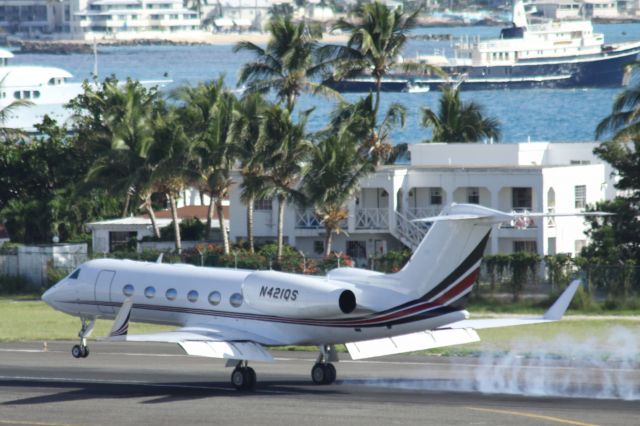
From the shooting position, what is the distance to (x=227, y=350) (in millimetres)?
31953

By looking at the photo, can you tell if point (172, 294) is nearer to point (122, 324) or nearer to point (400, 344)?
point (122, 324)

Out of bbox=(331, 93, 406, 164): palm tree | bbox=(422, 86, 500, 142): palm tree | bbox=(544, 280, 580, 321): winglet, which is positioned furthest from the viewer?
bbox=(422, 86, 500, 142): palm tree

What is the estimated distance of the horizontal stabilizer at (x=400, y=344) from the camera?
A: 32312 mm

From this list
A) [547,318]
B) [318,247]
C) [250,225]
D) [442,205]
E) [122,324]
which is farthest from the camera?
[318,247]

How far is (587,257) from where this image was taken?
57.8m

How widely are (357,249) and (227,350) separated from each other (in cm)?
3554

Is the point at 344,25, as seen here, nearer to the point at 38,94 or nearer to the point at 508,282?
the point at 508,282

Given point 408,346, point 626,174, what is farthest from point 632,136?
point 408,346

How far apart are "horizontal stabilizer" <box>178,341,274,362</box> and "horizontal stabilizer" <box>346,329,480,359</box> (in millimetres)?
2055

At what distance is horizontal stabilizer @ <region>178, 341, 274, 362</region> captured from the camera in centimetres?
3148

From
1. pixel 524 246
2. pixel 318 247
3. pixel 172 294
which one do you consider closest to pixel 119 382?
pixel 172 294

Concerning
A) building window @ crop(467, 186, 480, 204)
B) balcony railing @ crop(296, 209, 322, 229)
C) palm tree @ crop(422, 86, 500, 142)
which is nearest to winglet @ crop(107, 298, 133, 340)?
balcony railing @ crop(296, 209, 322, 229)

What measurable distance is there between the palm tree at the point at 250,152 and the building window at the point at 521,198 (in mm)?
11853

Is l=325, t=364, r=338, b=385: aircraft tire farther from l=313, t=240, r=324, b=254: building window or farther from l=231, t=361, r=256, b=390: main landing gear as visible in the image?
l=313, t=240, r=324, b=254: building window
